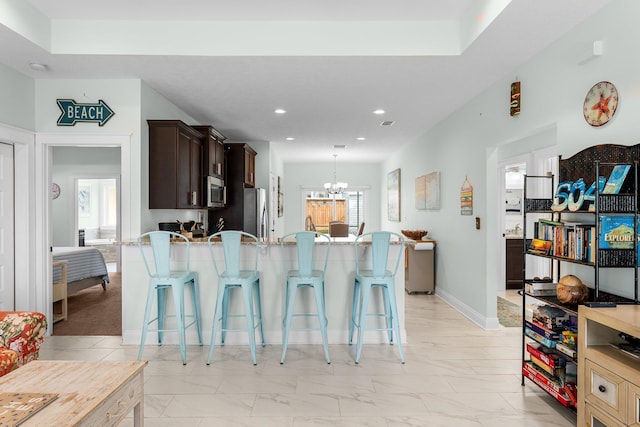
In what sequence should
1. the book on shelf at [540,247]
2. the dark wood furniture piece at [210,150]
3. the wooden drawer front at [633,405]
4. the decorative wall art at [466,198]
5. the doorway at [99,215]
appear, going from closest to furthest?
1. the wooden drawer front at [633,405]
2. the book on shelf at [540,247]
3. the decorative wall art at [466,198]
4. the dark wood furniture piece at [210,150]
5. the doorway at [99,215]

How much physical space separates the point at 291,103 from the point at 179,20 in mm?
1678

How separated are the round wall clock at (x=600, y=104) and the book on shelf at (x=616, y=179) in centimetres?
39

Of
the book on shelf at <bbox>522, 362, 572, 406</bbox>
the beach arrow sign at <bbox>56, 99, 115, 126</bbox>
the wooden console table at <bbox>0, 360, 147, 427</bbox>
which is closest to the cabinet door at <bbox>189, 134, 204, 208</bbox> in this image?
the beach arrow sign at <bbox>56, 99, 115, 126</bbox>

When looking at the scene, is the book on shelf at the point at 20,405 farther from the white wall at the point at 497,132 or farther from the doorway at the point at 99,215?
the doorway at the point at 99,215

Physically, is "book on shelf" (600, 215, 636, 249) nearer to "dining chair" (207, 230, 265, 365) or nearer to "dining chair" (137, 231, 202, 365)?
"dining chair" (207, 230, 265, 365)

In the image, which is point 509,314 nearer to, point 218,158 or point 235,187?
point 218,158

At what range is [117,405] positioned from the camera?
5.57ft

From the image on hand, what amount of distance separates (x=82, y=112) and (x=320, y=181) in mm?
7219

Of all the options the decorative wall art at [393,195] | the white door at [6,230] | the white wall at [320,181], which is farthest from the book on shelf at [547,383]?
the white wall at [320,181]

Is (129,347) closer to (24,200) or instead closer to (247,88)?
(24,200)

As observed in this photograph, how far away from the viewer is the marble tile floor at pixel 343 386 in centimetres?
249

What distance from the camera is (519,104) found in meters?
3.56

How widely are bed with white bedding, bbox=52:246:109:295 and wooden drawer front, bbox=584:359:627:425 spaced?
18.7 feet

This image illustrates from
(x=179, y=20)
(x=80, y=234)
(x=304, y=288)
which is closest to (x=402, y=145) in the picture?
(x=304, y=288)
